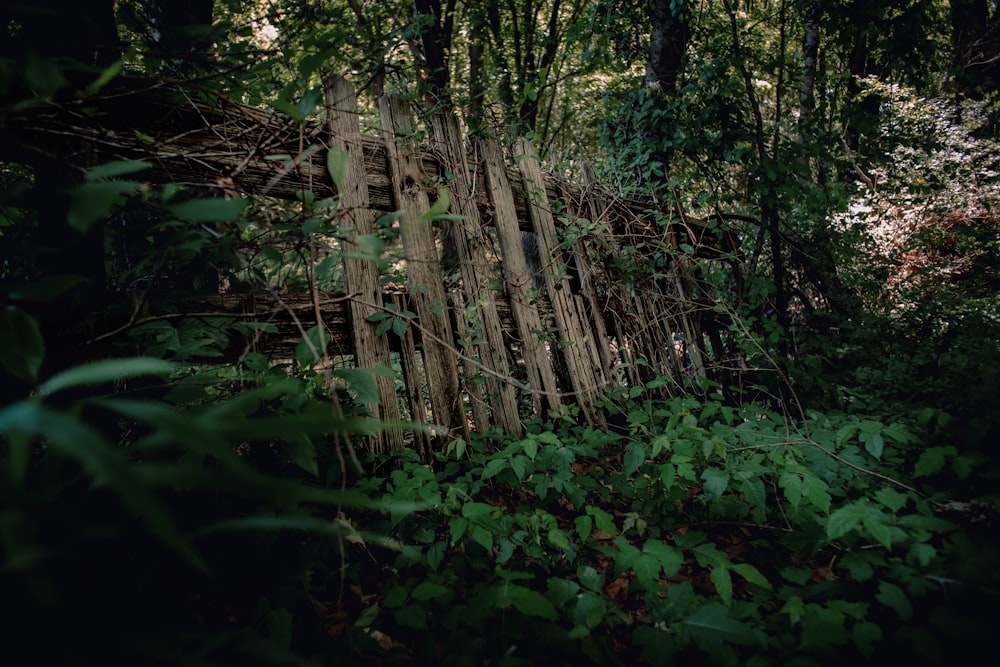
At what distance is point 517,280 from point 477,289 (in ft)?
1.05

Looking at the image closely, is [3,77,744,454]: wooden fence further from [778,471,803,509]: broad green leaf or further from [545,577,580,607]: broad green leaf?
[778,471,803,509]: broad green leaf

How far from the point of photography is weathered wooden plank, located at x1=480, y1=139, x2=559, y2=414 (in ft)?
8.07

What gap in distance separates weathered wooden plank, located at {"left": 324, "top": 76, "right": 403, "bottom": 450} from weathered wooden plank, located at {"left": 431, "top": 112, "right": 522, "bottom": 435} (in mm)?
435

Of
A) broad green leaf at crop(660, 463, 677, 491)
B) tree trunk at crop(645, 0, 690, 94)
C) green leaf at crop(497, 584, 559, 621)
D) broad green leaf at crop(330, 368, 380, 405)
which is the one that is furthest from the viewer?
tree trunk at crop(645, 0, 690, 94)

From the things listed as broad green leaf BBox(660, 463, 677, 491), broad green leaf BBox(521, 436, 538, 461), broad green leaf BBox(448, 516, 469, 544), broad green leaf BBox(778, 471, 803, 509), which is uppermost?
broad green leaf BBox(521, 436, 538, 461)

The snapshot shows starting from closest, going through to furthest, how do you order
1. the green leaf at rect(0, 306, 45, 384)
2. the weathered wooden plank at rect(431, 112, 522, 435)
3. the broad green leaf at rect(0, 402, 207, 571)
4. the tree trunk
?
the broad green leaf at rect(0, 402, 207, 571) < the green leaf at rect(0, 306, 45, 384) < the weathered wooden plank at rect(431, 112, 522, 435) < the tree trunk

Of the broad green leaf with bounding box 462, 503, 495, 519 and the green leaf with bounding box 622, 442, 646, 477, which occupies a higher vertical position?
the broad green leaf with bounding box 462, 503, 495, 519

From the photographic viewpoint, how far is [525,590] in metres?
1.18

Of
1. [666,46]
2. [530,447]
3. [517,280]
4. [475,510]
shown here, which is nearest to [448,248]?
[517,280]

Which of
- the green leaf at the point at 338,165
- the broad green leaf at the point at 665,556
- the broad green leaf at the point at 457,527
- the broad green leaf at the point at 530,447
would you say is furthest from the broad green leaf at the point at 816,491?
the green leaf at the point at 338,165

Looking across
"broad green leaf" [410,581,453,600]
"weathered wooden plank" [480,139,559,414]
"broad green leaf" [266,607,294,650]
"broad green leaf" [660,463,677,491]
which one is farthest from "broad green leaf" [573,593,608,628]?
"weathered wooden plank" [480,139,559,414]

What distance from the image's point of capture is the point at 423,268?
220 cm

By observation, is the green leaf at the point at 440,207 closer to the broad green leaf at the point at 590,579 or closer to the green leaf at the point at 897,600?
the broad green leaf at the point at 590,579

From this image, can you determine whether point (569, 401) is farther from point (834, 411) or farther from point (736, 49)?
point (736, 49)
